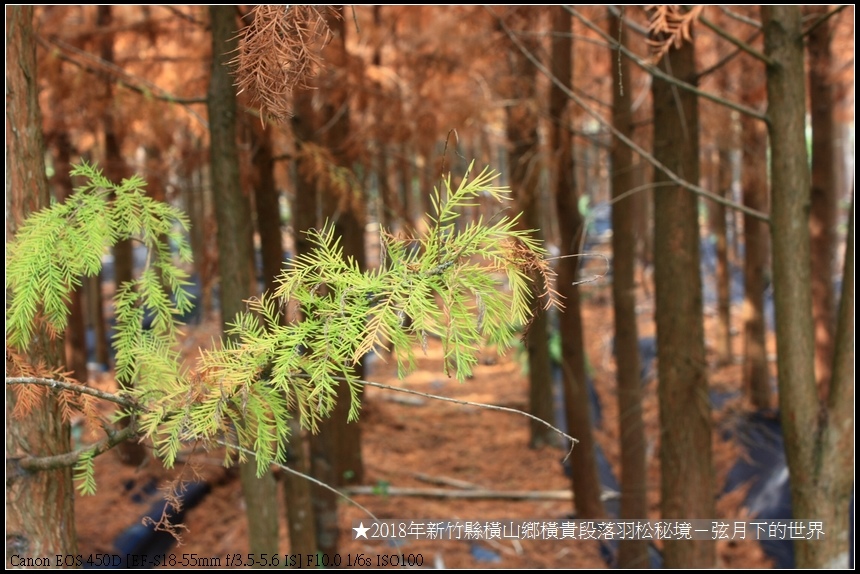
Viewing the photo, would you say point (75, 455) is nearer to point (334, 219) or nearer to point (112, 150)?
point (334, 219)

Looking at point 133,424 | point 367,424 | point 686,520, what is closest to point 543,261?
point 133,424

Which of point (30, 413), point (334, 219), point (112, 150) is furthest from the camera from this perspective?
point (112, 150)

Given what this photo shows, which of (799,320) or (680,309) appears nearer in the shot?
(799,320)

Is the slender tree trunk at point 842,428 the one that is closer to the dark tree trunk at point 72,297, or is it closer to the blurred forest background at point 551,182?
the blurred forest background at point 551,182

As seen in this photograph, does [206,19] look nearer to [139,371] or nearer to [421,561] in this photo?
[139,371]

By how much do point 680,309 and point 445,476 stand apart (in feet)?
17.6

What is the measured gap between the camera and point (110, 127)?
741 cm

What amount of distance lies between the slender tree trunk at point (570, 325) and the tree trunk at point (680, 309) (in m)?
1.90

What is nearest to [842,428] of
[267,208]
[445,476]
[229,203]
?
[229,203]

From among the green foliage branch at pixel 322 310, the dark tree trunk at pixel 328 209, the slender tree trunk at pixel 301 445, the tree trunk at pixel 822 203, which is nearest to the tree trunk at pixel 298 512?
the slender tree trunk at pixel 301 445

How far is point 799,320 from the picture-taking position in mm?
3492

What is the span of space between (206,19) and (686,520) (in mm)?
4909

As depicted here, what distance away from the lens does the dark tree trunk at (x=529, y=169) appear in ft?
22.5

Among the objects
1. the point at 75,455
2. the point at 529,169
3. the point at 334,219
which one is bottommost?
the point at 75,455
